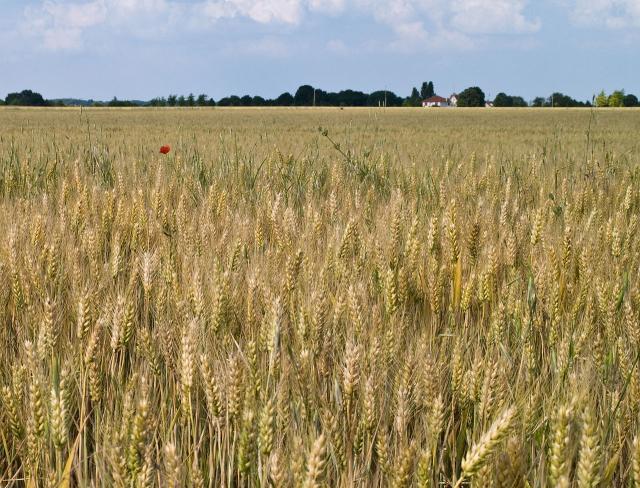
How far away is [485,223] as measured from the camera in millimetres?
2363

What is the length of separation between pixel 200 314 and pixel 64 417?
0.51 m

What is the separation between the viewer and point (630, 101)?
2409 inches

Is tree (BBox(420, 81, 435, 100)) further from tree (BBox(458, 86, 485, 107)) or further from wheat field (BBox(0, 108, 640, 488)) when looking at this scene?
wheat field (BBox(0, 108, 640, 488))

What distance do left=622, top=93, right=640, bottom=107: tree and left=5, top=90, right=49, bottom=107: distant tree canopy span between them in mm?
57880

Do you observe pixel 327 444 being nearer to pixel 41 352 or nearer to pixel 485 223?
pixel 41 352

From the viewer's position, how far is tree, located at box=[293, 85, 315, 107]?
69.8 meters

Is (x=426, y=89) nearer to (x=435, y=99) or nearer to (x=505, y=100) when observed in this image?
(x=435, y=99)

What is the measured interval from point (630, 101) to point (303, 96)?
107 feet

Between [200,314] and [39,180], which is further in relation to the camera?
[39,180]

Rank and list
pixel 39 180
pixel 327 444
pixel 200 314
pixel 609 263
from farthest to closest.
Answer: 1. pixel 39 180
2. pixel 609 263
3. pixel 200 314
4. pixel 327 444

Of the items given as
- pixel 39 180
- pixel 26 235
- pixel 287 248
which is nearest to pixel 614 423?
pixel 287 248

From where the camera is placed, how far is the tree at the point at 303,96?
69.8 meters

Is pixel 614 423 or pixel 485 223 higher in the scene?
pixel 485 223

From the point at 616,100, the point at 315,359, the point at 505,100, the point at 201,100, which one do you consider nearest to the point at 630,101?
the point at 616,100
